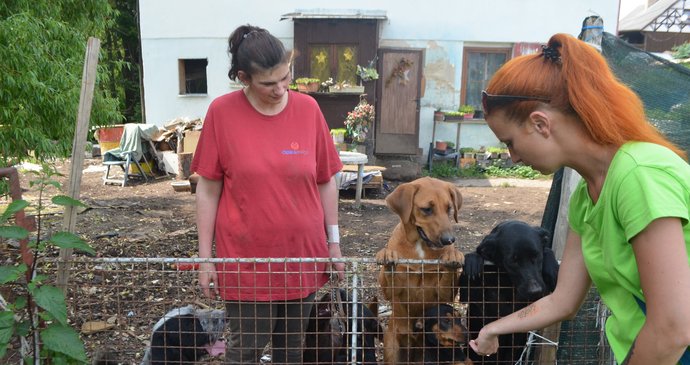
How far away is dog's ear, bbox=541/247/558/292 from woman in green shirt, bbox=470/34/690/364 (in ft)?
3.70

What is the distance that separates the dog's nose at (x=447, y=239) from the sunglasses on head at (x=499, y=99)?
163 cm

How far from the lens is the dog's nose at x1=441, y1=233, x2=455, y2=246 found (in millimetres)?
3100

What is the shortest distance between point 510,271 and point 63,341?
1.99m

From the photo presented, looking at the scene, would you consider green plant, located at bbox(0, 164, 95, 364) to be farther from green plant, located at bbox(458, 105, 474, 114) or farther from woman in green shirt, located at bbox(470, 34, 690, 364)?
green plant, located at bbox(458, 105, 474, 114)

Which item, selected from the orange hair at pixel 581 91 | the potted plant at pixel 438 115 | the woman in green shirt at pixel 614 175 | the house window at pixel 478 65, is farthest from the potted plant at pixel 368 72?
the orange hair at pixel 581 91

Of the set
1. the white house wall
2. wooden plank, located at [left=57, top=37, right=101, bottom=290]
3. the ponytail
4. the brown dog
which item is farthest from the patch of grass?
wooden plank, located at [left=57, top=37, right=101, bottom=290]

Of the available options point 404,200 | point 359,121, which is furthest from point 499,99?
point 359,121

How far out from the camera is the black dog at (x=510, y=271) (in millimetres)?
2615

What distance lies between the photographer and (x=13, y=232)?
2.32 metres

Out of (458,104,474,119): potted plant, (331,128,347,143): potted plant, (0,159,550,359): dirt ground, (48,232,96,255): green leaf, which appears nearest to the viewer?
(48,232,96,255): green leaf

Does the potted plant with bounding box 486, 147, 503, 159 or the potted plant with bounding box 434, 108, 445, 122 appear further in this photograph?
the potted plant with bounding box 486, 147, 503, 159

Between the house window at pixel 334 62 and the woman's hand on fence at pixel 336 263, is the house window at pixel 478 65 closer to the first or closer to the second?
the house window at pixel 334 62

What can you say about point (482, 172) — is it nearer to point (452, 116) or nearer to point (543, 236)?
point (452, 116)

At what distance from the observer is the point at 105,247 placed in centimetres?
646
